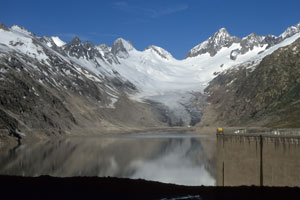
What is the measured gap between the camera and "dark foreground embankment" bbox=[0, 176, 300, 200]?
1240 inches

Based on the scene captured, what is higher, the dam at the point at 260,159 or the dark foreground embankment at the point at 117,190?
the dam at the point at 260,159

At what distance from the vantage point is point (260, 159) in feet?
143

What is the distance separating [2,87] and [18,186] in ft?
534

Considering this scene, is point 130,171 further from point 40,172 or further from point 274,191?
point 274,191

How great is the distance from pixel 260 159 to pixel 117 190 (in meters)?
16.8

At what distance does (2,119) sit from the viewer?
525ft

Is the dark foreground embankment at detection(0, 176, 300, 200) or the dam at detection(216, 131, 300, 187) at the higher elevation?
the dam at detection(216, 131, 300, 187)

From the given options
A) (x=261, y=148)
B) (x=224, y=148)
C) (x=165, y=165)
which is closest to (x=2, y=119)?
(x=165, y=165)

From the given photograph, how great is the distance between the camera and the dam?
3825 centimetres

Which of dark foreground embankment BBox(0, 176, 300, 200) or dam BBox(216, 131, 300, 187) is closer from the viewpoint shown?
dark foreground embankment BBox(0, 176, 300, 200)

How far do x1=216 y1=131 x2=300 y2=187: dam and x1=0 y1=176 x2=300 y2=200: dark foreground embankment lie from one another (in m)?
6.00

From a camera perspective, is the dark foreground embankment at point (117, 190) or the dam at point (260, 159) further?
the dam at point (260, 159)

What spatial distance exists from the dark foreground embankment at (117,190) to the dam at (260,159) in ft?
19.7

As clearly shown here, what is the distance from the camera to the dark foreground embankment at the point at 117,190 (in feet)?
103
